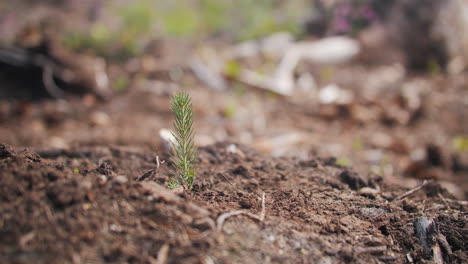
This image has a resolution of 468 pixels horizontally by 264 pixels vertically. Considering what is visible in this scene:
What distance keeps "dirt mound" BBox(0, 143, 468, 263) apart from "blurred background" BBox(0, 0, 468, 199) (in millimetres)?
1816

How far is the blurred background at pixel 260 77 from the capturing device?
381 centimetres

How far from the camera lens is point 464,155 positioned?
350 centimetres

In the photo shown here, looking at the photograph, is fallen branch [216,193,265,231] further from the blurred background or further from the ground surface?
the blurred background

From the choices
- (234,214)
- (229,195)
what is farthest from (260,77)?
(234,214)

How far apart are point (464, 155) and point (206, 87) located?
3600mm

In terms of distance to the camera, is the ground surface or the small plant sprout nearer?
the ground surface

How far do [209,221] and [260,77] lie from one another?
4.38m

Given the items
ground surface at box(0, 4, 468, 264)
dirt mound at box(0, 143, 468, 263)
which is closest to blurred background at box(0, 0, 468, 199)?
ground surface at box(0, 4, 468, 264)

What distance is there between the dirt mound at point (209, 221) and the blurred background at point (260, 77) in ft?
5.96

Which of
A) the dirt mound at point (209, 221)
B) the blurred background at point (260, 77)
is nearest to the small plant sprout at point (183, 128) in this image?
the dirt mound at point (209, 221)

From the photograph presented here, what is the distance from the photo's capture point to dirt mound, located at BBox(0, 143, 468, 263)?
90cm

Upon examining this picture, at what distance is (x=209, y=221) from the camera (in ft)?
3.44

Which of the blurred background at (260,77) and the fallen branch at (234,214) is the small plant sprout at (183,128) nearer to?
the fallen branch at (234,214)

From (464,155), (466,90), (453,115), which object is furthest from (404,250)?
(466,90)
